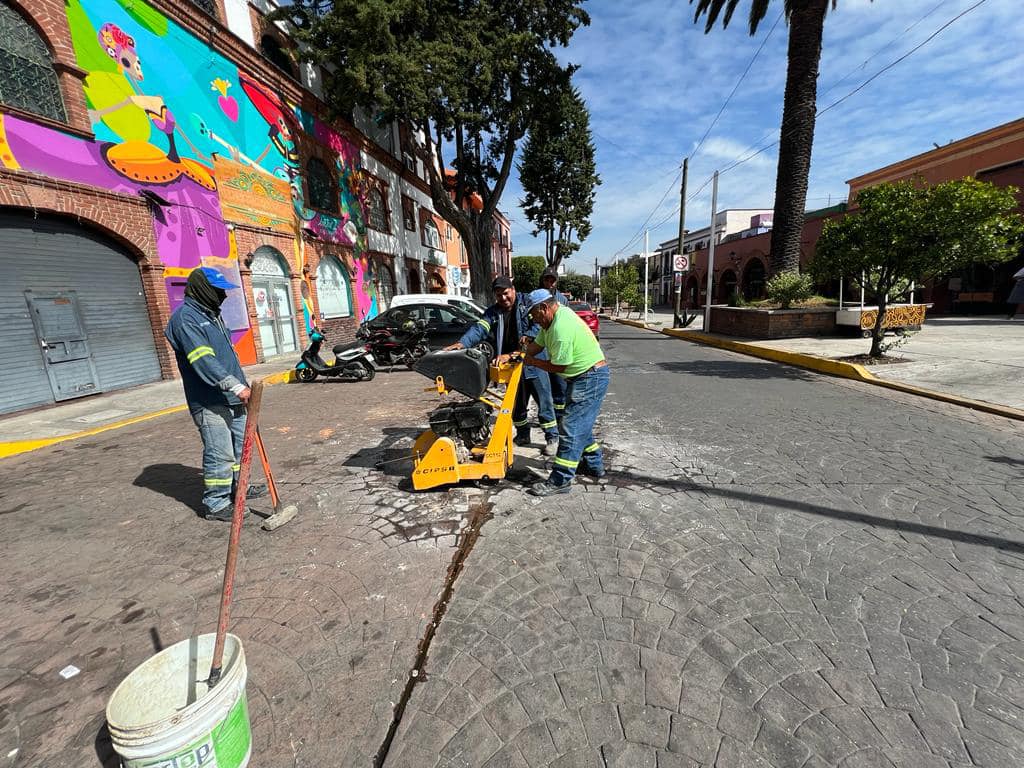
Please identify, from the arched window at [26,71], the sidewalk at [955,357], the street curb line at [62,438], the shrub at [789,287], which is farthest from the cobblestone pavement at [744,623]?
the shrub at [789,287]

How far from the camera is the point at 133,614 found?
246cm

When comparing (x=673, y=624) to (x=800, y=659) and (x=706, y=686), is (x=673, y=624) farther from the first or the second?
(x=800, y=659)

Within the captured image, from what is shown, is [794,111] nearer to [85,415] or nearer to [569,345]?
[569,345]

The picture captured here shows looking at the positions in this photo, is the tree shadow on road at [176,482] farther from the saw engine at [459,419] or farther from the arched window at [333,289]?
the arched window at [333,289]

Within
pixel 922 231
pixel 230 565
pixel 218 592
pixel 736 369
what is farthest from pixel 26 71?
pixel 922 231

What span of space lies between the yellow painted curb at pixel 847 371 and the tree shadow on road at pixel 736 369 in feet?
1.22

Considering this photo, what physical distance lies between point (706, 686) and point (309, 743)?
1647mm

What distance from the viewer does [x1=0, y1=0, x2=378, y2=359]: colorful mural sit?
7738 millimetres

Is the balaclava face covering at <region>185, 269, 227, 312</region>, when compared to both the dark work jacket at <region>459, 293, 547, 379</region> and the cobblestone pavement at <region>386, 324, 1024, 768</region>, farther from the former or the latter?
the cobblestone pavement at <region>386, 324, 1024, 768</region>

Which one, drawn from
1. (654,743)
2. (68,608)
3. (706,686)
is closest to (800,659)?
(706,686)

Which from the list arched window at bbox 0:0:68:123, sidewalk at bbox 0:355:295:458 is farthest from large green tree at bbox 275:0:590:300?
sidewalk at bbox 0:355:295:458

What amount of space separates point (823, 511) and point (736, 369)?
6956 millimetres

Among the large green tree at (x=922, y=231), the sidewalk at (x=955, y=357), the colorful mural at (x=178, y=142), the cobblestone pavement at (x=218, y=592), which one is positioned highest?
the colorful mural at (x=178, y=142)

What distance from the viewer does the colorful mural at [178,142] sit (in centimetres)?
774
